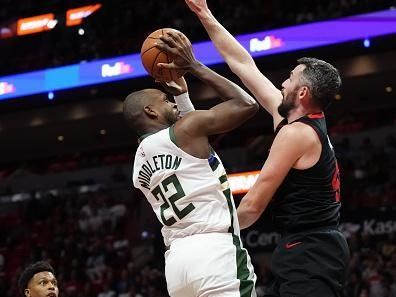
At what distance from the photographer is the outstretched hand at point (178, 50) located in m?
3.93

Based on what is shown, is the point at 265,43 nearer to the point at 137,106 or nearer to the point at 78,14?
the point at 78,14

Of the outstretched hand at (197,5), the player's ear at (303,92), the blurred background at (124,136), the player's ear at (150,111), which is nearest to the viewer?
the player's ear at (303,92)

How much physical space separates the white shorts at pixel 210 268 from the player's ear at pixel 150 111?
2.14ft

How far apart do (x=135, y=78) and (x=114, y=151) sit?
6815 millimetres

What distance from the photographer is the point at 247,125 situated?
19.9m

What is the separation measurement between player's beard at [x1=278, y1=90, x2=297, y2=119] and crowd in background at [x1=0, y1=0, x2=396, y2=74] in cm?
1065

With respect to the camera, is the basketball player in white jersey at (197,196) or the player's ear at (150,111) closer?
the basketball player in white jersey at (197,196)

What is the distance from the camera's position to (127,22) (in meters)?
18.2

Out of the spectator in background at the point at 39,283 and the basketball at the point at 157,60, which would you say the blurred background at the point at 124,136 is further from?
the basketball at the point at 157,60

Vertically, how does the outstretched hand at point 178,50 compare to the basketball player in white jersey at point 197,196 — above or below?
→ above

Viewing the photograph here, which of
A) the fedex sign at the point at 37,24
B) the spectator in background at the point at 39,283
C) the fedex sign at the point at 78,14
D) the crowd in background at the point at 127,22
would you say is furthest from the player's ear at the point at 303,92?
the fedex sign at the point at 37,24

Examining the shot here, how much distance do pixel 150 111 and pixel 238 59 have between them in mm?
552

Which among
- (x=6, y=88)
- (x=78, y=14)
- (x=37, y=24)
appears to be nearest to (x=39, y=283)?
(x=6, y=88)

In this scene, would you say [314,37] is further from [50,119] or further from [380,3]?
[50,119]
